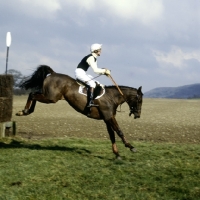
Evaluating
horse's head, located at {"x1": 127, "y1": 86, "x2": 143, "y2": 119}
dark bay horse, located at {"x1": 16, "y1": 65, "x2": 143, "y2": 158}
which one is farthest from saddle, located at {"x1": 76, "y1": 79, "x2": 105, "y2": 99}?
horse's head, located at {"x1": 127, "y1": 86, "x2": 143, "y2": 119}

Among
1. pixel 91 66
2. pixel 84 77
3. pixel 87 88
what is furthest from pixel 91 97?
pixel 91 66

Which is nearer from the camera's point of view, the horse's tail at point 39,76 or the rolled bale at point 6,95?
the horse's tail at point 39,76

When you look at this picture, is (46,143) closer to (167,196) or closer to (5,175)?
(5,175)

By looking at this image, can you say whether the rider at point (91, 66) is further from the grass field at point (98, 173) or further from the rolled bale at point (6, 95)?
the rolled bale at point (6, 95)

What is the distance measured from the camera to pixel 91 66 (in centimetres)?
880

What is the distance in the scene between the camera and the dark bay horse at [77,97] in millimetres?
9055

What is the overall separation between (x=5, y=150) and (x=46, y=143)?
2.18 meters

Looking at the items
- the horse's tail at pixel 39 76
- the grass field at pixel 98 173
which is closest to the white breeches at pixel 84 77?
the horse's tail at pixel 39 76

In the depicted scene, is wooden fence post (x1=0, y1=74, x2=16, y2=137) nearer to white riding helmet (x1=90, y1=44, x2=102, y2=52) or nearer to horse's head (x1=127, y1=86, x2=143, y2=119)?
white riding helmet (x1=90, y1=44, x2=102, y2=52)

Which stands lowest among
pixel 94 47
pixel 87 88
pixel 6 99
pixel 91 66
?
pixel 6 99

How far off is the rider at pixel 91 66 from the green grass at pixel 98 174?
1850mm

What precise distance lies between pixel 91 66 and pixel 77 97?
971 mm

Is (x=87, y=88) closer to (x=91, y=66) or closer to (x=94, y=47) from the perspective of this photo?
(x=91, y=66)

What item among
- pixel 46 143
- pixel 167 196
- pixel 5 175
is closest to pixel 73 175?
pixel 5 175
